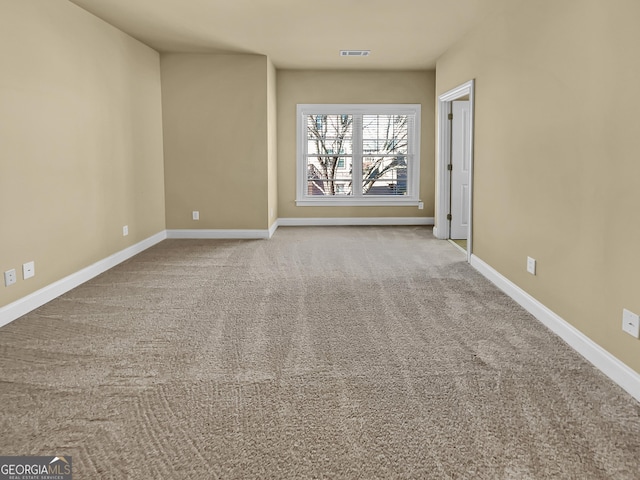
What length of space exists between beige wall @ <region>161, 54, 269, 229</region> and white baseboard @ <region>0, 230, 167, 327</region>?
125 centimetres

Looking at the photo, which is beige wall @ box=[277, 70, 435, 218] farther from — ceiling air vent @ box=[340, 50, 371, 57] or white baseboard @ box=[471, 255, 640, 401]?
white baseboard @ box=[471, 255, 640, 401]

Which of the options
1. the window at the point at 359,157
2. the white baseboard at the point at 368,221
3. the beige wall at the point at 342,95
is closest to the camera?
the beige wall at the point at 342,95

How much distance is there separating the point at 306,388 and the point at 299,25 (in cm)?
418

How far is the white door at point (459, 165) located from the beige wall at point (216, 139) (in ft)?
8.49

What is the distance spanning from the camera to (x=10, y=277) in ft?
12.3

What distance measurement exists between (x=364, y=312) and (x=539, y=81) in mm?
2137

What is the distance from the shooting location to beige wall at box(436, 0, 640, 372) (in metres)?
2.72

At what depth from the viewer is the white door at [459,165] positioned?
7164mm

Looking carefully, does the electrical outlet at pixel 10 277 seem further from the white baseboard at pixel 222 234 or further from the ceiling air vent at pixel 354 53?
the ceiling air vent at pixel 354 53

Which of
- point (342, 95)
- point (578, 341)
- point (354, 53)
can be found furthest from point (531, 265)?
point (342, 95)

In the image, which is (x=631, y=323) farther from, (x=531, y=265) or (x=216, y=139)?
(x=216, y=139)

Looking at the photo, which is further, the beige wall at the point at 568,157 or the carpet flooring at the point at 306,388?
the beige wall at the point at 568,157

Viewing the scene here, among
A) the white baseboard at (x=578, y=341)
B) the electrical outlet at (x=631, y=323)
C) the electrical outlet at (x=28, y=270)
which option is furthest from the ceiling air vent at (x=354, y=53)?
the electrical outlet at (x=631, y=323)

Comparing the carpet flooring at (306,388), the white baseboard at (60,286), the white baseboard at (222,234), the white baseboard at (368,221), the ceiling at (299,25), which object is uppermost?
the ceiling at (299,25)
